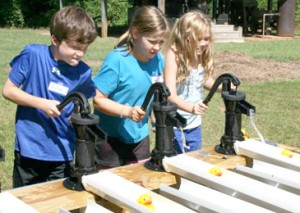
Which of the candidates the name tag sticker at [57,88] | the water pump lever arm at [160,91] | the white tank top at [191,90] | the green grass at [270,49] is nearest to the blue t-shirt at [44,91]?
the name tag sticker at [57,88]

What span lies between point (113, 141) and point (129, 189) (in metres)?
1.34

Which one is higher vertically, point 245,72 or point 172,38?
point 172,38

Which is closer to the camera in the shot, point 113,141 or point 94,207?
point 94,207

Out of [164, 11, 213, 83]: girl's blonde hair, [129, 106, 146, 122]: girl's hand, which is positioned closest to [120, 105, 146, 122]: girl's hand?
[129, 106, 146, 122]: girl's hand

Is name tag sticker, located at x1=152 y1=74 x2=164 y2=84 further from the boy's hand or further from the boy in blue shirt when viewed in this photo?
the boy's hand

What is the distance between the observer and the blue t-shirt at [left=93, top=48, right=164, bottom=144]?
3.09 meters

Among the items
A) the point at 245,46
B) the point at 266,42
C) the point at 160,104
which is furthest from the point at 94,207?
the point at 266,42

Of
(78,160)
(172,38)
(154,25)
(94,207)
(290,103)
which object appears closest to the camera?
(94,207)

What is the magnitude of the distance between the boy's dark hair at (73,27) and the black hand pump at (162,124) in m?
0.46

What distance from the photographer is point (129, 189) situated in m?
1.95

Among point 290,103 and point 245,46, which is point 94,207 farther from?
point 245,46

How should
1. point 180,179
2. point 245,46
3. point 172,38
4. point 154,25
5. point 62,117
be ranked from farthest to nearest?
point 245,46 < point 172,38 < point 154,25 < point 62,117 < point 180,179

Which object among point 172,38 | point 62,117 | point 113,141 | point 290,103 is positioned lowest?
point 290,103

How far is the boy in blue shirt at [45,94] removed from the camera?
266 centimetres
